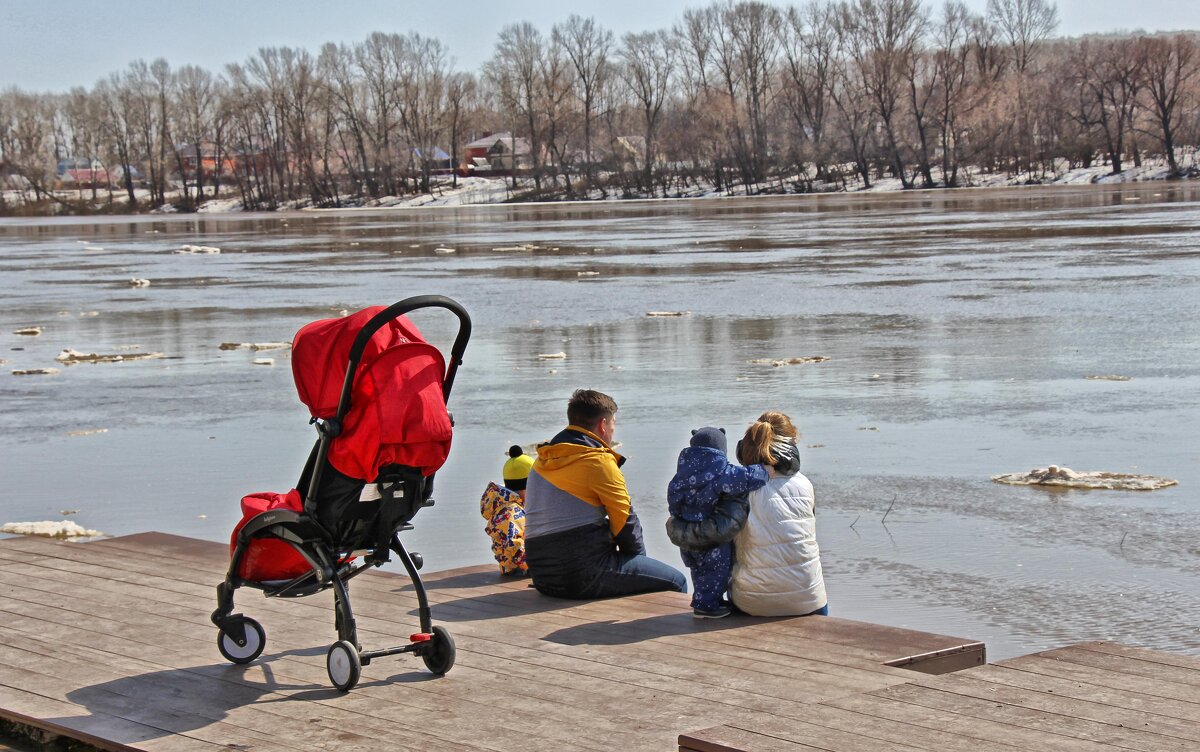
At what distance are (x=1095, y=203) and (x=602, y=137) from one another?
69844mm

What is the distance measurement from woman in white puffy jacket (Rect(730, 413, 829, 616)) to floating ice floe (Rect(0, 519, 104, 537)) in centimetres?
439

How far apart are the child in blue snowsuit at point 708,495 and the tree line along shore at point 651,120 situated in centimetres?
8246

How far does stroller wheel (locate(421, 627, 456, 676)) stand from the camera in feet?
16.9

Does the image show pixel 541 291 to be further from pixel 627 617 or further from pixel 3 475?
pixel 627 617

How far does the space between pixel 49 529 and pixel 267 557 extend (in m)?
3.57

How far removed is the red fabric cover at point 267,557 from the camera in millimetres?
5438

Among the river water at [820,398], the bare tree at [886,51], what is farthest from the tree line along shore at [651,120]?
the river water at [820,398]

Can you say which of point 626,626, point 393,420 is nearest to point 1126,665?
point 626,626

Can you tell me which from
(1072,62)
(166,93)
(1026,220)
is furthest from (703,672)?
(166,93)

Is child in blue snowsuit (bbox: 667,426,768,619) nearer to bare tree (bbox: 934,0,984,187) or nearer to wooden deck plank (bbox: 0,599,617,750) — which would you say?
wooden deck plank (bbox: 0,599,617,750)

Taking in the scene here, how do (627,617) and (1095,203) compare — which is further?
(1095,203)

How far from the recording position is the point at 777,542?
5.89 m

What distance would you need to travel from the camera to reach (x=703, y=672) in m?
5.16

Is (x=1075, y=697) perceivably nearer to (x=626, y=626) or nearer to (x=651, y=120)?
(x=626, y=626)
